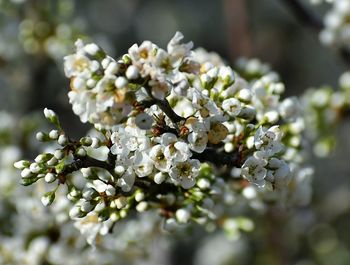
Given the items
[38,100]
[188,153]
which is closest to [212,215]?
[188,153]

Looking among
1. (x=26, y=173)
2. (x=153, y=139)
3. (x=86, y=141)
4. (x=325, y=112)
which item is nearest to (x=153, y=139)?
(x=153, y=139)

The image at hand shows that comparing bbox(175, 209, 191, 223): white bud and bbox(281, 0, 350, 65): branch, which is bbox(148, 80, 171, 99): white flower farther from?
bbox(281, 0, 350, 65): branch

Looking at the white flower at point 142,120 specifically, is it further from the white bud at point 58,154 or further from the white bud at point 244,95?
the white bud at point 244,95

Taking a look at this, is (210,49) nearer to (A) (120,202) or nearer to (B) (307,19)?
(B) (307,19)

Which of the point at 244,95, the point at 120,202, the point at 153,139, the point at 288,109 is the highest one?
the point at 288,109

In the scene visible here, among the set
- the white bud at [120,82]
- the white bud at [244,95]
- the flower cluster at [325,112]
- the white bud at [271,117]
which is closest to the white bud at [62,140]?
the white bud at [120,82]

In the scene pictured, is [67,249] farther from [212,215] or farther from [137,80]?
[137,80]
